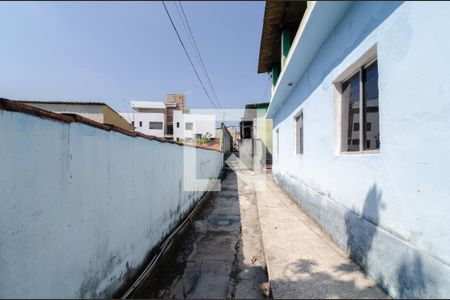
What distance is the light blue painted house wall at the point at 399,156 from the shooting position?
6.70 feet

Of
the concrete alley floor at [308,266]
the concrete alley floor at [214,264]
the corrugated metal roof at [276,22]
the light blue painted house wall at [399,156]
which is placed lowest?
the concrete alley floor at [214,264]

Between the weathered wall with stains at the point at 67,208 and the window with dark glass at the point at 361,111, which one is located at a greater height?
the window with dark glass at the point at 361,111

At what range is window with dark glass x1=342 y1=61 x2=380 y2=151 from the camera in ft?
10.3

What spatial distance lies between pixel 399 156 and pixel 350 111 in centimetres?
151

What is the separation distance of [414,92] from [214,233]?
4.42 meters

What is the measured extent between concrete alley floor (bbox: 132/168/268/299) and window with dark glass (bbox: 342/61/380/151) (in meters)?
2.29

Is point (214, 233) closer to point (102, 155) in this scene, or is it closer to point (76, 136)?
point (102, 155)

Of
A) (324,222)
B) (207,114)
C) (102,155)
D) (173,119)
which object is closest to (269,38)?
(324,222)

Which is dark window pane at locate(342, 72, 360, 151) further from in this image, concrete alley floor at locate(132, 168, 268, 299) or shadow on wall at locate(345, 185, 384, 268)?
concrete alley floor at locate(132, 168, 268, 299)

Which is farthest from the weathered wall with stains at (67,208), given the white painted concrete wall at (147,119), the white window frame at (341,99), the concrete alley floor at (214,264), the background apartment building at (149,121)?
the white painted concrete wall at (147,119)

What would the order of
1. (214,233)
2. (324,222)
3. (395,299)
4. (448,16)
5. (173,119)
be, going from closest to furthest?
1. (448,16)
2. (395,299)
3. (324,222)
4. (214,233)
5. (173,119)

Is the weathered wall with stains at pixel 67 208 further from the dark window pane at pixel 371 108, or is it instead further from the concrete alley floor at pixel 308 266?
the dark window pane at pixel 371 108

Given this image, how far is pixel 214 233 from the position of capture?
5461 mm

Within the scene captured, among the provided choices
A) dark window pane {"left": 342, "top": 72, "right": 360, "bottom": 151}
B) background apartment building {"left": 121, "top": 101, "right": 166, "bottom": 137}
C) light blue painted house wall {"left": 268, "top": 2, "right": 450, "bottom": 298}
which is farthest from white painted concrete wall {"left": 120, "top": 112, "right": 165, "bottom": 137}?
light blue painted house wall {"left": 268, "top": 2, "right": 450, "bottom": 298}
